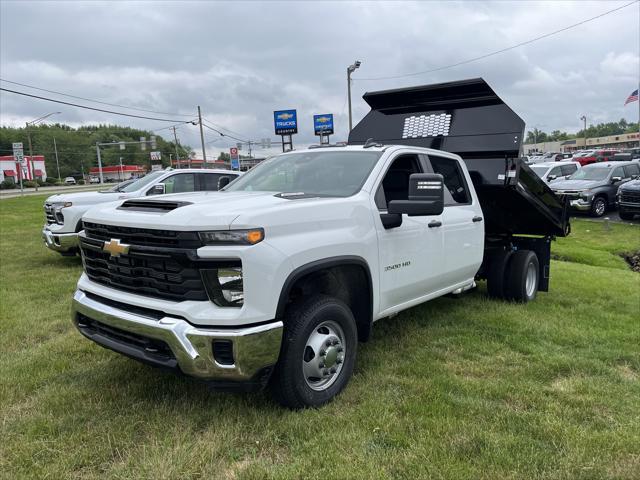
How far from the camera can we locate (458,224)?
5324 millimetres

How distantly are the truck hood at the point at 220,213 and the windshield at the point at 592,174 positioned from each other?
1753 cm

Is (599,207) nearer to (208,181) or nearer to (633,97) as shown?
(208,181)

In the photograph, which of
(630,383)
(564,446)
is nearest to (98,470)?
(564,446)

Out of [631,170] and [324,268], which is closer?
[324,268]

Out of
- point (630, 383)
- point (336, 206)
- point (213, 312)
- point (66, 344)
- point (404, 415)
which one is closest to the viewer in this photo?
point (213, 312)

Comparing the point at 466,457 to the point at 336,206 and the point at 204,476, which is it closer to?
the point at 204,476

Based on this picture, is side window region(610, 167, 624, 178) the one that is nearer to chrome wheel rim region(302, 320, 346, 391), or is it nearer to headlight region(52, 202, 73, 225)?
headlight region(52, 202, 73, 225)

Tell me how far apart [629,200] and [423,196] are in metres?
14.6

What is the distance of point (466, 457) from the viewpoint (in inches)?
119

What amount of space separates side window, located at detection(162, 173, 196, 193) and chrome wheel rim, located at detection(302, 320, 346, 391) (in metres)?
6.98

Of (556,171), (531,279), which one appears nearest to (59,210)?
(531,279)

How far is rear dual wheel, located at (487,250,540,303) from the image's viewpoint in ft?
21.8

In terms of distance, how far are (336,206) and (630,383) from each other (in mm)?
2745

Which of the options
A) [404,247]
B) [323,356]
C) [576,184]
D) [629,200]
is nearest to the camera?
[323,356]
